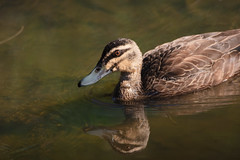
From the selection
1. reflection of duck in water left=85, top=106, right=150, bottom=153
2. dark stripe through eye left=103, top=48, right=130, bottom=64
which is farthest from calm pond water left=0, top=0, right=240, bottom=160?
dark stripe through eye left=103, top=48, right=130, bottom=64

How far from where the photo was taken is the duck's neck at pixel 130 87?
25.7 feet

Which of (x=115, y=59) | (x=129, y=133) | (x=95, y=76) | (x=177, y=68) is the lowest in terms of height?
(x=129, y=133)

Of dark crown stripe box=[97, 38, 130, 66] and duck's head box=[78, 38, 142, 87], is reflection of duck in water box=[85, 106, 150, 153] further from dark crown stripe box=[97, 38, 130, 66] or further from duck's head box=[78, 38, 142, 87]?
dark crown stripe box=[97, 38, 130, 66]

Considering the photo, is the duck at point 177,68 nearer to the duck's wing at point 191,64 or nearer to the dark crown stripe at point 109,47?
the duck's wing at point 191,64

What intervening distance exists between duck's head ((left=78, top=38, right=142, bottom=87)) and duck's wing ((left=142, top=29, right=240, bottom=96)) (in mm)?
528

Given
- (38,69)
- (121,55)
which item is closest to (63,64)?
(38,69)

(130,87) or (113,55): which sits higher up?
(113,55)

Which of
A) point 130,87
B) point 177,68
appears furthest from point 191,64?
point 130,87

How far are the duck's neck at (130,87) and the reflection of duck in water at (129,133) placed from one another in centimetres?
52

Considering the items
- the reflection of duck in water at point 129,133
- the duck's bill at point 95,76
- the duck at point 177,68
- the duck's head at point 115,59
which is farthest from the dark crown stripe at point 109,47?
the reflection of duck in water at point 129,133

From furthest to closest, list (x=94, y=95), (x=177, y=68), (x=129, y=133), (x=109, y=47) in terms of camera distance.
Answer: (x=94, y=95) < (x=177, y=68) < (x=109, y=47) < (x=129, y=133)

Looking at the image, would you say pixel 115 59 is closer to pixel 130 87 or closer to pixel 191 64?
pixel 130 87

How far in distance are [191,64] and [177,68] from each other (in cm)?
30

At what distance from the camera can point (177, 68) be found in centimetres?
780
